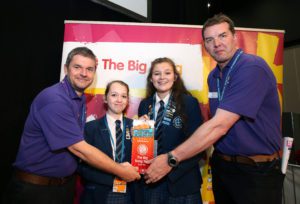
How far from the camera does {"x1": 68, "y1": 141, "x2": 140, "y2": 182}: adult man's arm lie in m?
1.84

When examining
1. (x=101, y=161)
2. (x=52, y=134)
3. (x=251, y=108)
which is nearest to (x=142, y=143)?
(x=101, y=161)

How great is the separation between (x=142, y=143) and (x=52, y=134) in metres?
0.70

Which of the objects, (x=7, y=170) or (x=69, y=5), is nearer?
(x=7, y=170)

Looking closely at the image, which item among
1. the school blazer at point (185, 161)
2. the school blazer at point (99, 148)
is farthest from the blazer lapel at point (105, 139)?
the school blazer at point (185, 161)

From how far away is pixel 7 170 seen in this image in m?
2.69

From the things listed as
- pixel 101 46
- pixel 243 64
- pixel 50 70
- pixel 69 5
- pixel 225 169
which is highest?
pixel 69 5

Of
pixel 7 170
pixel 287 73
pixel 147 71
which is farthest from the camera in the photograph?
pixel 287 73

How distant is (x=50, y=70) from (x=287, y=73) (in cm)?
526

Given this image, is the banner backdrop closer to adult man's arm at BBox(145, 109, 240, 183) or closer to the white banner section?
the white banner section

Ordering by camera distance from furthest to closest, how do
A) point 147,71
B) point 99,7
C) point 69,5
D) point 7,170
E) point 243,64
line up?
point 99,7 < point 69,5 < point 147,71 < point 7,170 < point 243,64

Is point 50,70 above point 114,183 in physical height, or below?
above

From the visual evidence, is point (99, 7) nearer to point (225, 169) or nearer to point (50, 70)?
point (50, 70)

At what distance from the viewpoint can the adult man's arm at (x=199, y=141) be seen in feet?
5.76

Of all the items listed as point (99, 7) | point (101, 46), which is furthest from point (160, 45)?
point (99, 7)
